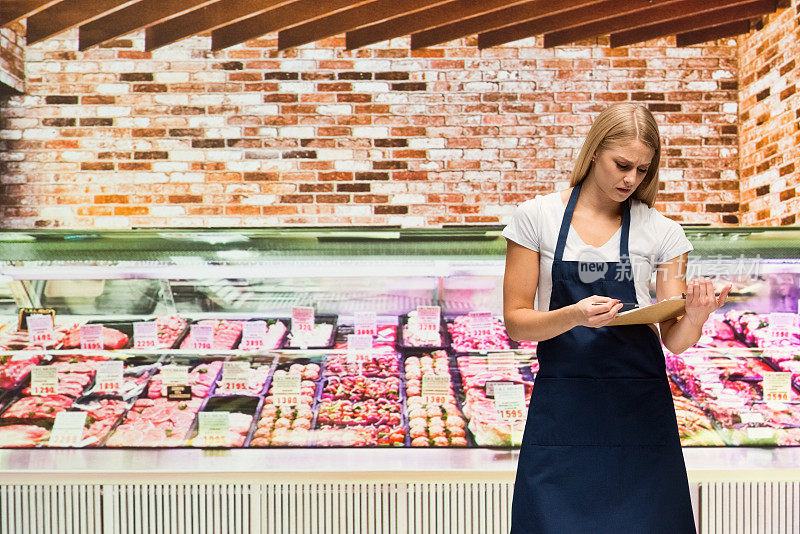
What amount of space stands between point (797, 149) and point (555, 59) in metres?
1.53

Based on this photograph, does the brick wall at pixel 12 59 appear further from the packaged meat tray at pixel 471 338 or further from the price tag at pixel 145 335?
the packaged meat tray at pixel 471 338

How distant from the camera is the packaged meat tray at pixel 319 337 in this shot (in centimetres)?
308

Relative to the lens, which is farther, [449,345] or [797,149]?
[797,149]

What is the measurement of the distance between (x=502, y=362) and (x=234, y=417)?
3.64ft

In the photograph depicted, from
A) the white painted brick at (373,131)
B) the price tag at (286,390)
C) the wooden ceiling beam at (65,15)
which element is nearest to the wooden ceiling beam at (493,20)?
the white painted brick at (373,131)

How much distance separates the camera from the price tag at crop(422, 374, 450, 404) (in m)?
3.02

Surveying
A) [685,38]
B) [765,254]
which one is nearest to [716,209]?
[685,38]

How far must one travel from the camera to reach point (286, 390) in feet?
9.95

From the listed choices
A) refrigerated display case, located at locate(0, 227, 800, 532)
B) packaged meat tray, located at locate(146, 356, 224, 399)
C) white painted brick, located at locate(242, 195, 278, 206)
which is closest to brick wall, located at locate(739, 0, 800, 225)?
refrigerated display case, located at locate(0, 227, 800, 532)

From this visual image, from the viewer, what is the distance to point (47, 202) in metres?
4.70

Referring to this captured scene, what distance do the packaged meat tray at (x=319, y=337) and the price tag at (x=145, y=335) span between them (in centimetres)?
53

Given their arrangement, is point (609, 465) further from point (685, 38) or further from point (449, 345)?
point (685, 38)

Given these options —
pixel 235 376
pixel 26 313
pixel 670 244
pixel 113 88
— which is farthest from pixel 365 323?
pixel 113 88

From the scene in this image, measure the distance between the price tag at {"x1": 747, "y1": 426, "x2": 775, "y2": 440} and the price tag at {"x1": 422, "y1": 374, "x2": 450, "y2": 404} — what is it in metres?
1.18
